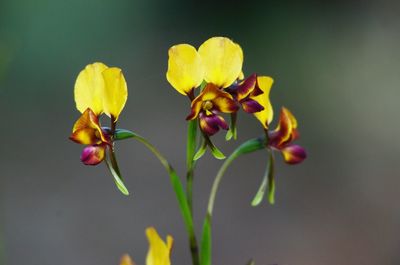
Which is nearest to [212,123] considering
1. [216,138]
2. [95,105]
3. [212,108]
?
[212,108]

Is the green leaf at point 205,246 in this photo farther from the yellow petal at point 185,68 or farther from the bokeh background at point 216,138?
the bokeh background at point 216,138

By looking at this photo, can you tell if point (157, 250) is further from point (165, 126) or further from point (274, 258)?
point (165, 126)

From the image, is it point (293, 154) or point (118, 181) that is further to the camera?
point (293, 154)

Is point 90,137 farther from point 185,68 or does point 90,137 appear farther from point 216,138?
point 216,138

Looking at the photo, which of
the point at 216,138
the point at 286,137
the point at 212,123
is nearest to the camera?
the point at 212,123

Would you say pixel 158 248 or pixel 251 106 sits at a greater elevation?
pixel 251 106

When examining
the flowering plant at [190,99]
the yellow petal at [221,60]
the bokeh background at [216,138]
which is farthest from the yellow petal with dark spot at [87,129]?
the bokeh background at [216,138]

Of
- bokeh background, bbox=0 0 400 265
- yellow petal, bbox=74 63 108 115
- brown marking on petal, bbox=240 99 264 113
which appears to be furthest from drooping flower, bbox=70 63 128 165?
bokeh background, bbox=0 0 400 265
